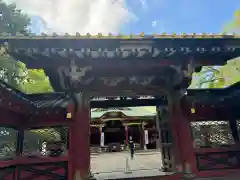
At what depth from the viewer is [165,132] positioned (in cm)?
715

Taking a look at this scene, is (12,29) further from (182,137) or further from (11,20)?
(182,137)

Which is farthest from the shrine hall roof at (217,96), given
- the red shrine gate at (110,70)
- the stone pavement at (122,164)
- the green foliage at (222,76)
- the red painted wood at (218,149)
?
the green foliage at (222,76)

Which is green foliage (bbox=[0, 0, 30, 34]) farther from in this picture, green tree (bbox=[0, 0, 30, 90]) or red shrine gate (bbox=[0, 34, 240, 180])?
red shrine gate (bbox=[0, 34, 240, 180])

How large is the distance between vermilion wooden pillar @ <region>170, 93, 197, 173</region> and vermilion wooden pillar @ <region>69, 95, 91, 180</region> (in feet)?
8.89

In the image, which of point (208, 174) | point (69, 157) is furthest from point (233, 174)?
point (69, 157)

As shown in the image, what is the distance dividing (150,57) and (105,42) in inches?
49.9

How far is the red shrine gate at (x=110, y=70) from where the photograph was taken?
15.2 feet

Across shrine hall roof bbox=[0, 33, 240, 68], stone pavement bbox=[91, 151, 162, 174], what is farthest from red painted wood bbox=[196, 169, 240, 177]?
stone pavement bbox=[91, 151, 162, 174]

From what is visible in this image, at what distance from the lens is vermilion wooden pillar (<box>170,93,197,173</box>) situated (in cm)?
561

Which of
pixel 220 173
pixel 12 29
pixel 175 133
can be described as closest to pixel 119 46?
pixel 175 133

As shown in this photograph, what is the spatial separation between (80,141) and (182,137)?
10.1 feet

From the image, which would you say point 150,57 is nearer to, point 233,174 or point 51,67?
point 51,67

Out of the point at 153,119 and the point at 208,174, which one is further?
the point at 153,119

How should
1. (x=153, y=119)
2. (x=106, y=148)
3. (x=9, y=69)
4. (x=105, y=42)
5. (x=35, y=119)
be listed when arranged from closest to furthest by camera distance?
1. (x=105, y=42)
2. (x=35, y=119)
3. (x=9, y=69)
4. (x=106, y=148)
5. (x=153, y=119)
